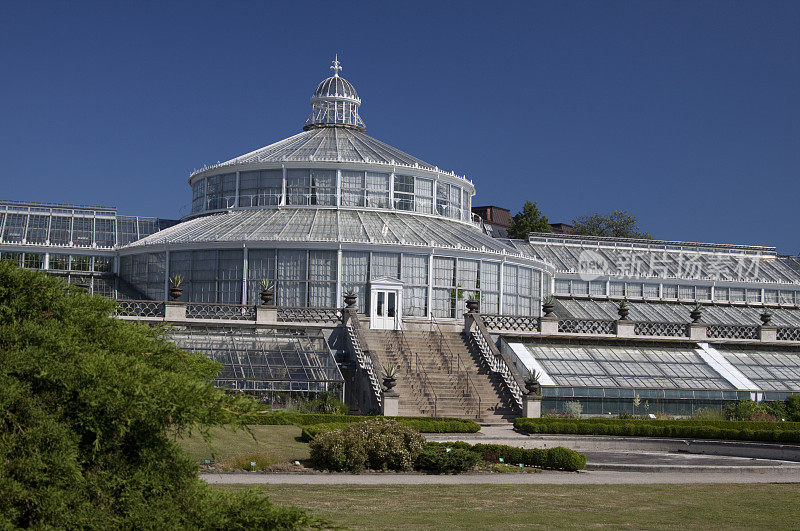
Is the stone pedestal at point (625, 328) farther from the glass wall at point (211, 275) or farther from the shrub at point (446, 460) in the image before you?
the shrub at point (446, 460)

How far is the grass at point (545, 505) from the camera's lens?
16.0m

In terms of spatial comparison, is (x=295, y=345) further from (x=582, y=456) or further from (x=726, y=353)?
(x=726, y=353)

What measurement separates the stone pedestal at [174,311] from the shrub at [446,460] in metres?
20.0

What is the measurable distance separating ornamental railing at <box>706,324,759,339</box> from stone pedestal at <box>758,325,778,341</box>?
22cm

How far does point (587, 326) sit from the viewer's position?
47.6 meters

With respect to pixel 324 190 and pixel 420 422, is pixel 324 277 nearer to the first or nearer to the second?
pixel 324 190

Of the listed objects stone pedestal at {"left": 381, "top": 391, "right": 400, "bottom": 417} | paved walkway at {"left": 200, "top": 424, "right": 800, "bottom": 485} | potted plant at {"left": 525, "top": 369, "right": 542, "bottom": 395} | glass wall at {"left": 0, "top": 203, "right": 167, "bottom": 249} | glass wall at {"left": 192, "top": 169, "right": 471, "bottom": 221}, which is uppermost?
glass wall at {"left": 192, "top": 169, "right": 471, "bottom": 221}

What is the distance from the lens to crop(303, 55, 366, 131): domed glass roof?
6234 centimetres

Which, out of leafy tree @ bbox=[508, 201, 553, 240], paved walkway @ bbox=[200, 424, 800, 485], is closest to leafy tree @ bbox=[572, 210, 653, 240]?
leafy tree @ bbox=[508, 201, 553, 240]

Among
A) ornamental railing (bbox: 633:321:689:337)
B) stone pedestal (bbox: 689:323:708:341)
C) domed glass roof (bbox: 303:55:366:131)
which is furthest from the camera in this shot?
domed glass roof (bbox: 303:55:366:131)

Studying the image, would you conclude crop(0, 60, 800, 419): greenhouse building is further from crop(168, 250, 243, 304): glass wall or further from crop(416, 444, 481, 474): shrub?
crop(416, 444, 481, 474): shrub

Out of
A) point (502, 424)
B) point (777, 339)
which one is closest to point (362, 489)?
point (502, 424)

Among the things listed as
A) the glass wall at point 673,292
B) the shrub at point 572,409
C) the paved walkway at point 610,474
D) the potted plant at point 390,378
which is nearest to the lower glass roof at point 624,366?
the shrub at point 572,409

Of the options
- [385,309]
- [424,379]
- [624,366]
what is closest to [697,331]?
[624,366]
